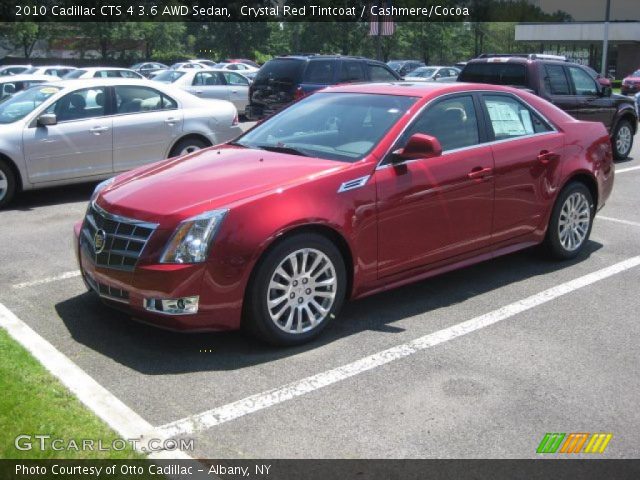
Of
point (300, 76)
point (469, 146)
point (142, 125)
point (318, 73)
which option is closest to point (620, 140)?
point (318, 73)

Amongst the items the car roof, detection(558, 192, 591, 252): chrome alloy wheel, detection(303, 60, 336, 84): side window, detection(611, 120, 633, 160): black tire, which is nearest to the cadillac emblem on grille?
the car roof

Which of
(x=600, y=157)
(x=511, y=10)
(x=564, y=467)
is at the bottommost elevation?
(x=564, y=467)

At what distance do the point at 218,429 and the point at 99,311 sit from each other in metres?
2.12

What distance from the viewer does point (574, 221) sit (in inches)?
277

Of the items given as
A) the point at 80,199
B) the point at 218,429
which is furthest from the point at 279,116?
the point at 80,199

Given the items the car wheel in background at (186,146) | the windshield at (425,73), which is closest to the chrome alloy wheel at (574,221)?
the car wheel in background at (186,146)

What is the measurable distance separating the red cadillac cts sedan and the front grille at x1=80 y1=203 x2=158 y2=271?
0.03ft

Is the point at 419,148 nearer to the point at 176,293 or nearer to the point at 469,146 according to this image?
the point at 469,146

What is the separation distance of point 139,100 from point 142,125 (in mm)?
389

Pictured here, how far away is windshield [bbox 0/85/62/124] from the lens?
32.2 ft

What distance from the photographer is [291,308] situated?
4.95m

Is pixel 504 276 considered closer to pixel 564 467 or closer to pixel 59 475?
pixel 564 467

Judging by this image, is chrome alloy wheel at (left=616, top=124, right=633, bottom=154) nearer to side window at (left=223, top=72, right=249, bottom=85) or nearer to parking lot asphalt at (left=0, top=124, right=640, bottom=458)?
parking lot asphalt at (left=0, top=124, right=640, bottom=458)

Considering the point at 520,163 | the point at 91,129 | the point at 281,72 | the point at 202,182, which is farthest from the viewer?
the point at 281,72
